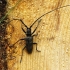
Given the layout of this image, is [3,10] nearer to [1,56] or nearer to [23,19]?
[23,19]

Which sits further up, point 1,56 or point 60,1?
point 60,1

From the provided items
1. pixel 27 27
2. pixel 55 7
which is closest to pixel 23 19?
pixel 27 27

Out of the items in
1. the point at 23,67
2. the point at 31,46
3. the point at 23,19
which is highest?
the point at 23,19

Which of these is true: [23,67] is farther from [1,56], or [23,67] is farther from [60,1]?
[60,1]

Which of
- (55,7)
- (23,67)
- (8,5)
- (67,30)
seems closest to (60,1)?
(55,7)

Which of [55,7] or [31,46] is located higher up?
[55,7]
